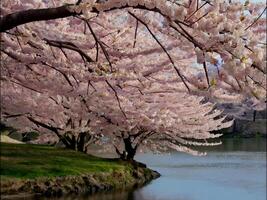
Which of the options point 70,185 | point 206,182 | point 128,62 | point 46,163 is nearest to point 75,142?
point 46,163

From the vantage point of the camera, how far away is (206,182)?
54.1 ft

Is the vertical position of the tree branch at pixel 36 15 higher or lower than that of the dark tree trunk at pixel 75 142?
higher

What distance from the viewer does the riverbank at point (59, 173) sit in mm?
11552

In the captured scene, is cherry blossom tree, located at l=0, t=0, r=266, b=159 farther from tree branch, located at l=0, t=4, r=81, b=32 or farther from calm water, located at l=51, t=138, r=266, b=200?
calm water, located at l=51, t=138, r=266, b=200

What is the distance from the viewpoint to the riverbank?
11552mm

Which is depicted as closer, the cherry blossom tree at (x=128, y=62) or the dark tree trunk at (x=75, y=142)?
the cherry blossom tree at (x=128, y=62)

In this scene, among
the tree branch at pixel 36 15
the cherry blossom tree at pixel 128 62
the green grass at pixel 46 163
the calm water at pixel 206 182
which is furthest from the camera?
the calm water at pixel 206 182

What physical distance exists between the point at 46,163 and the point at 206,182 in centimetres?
562

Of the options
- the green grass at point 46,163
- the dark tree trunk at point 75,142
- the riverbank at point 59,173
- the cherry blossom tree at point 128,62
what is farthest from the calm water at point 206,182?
the dark tree trunk at point 75,142

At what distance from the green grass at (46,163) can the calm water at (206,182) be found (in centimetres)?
123

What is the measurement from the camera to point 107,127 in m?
13.3

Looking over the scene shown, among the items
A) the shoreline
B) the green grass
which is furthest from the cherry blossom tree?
the shoreline

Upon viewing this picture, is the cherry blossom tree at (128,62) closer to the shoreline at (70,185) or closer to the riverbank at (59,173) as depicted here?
the riverbank at (59,173)

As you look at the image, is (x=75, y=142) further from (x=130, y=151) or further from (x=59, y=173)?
(x=59, y=173)
